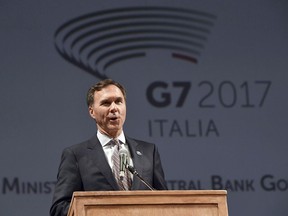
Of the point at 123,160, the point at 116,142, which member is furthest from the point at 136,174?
the point at 116,142

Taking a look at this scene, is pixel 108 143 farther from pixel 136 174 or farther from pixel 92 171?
pixel 136 174

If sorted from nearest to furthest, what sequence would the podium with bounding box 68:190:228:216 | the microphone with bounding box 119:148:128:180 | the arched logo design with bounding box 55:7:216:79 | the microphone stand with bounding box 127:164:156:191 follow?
1. the podium with bounding box 68:190:228:216
2. the microphone stand with bounding box 127:164:156:191
3. the microphone with bounding box 119:148:128:180
4. the arched logo design with bounding box 55:7:216:79

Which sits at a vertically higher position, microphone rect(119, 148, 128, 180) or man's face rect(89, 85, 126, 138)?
man's face rect(89, 85, 126, 138)

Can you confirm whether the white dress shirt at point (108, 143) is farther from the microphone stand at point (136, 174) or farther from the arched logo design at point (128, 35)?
the arched logo design at point (128, 35)

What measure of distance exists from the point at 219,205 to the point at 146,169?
688 mm

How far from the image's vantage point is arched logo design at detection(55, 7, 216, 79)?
6145 millimetres

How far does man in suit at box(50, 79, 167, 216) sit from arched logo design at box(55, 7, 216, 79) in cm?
165

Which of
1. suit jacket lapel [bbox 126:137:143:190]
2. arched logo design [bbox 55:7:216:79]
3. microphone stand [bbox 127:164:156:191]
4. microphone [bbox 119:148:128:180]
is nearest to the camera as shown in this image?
microphone stand [bbox 127:164:156:191]

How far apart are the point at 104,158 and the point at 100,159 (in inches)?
0.9

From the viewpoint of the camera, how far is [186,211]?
12.3ft

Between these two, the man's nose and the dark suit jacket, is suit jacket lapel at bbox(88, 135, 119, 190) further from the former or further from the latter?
the man's nose

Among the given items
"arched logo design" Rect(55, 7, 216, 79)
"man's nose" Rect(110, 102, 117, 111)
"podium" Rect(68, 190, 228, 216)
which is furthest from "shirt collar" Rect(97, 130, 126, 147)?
"arched logo design" Rect(55, 7, 216, 79)

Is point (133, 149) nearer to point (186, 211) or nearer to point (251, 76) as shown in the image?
point (186, 211)

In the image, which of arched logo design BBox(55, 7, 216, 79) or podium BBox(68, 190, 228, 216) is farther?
arched logo design BBox(55, 7, 216, 79)
